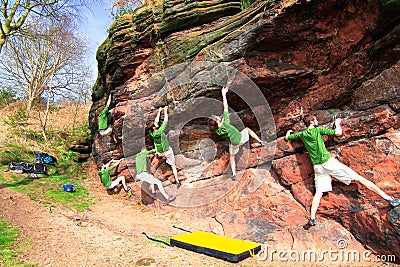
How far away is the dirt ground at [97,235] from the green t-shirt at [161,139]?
6.98ft

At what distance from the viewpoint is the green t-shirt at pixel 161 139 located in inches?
335

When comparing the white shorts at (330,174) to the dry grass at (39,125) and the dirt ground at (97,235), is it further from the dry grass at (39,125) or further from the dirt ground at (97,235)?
the dry grass at (39,125)

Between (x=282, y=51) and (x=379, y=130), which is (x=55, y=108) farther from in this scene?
(x=379, y=130)

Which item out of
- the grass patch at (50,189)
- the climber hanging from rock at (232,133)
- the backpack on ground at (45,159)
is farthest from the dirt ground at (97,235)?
the backpack on ground at (45,159)

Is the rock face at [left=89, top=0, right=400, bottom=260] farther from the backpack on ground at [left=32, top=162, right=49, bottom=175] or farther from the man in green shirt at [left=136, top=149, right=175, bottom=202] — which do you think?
the backpack on ground at [left=32, top=162, right=49, bottom=175]

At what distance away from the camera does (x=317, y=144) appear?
6.14m

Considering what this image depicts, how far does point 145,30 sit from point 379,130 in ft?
24.4

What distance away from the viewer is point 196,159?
354 inches

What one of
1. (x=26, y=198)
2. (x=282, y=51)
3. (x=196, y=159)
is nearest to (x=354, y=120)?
(x=282, y=51)

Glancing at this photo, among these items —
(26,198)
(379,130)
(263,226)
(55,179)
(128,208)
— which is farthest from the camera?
(55,179)

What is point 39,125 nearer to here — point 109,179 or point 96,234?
point 109,179

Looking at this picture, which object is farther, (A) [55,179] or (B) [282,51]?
(A) [55,179]

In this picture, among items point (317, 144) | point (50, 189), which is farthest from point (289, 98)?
point (50, 189)

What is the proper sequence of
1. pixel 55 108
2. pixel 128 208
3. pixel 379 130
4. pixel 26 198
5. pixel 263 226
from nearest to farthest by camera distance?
1. pixel 379 130
2. pixel 263 226
3. pixel 26 198
4. pixel 128 208
5. pixel 55 108
